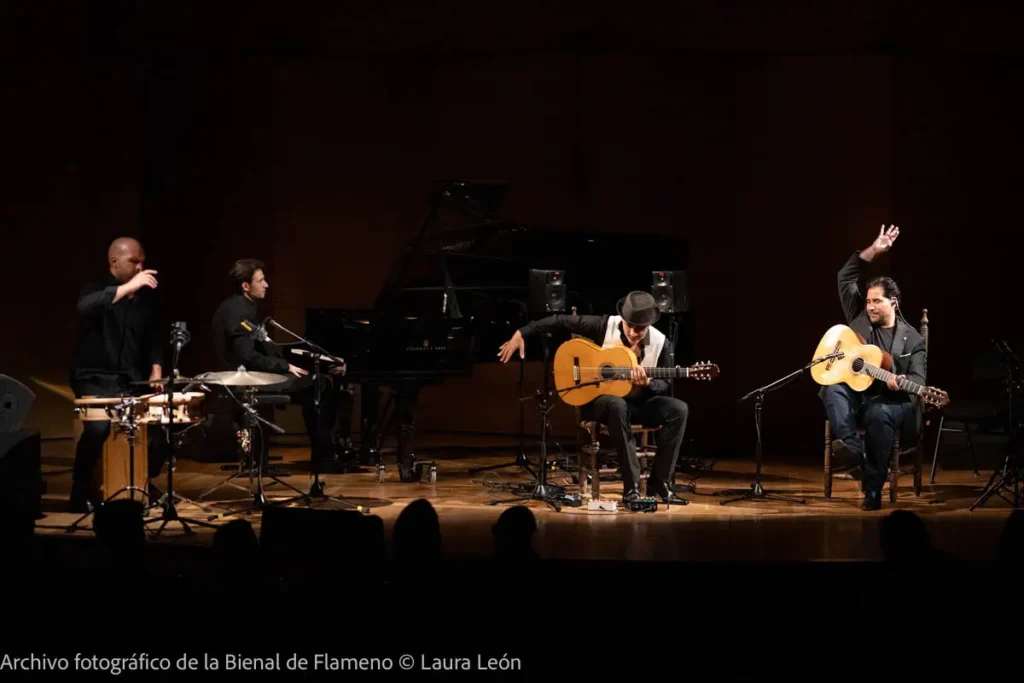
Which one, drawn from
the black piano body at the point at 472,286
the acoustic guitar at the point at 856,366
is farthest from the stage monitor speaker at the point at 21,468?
the acoustic guitar at the point at 856,366

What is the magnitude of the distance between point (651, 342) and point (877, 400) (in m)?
1.35

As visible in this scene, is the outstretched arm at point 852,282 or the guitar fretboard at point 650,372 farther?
the outstretched arm at point 852,282

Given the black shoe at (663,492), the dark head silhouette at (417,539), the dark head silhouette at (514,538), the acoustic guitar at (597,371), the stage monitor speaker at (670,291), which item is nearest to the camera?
the dark head silhouette at (514,538)

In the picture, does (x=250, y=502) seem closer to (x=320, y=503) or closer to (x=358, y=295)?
(x=320, y=503)

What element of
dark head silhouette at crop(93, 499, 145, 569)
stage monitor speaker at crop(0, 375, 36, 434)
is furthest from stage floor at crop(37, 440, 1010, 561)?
dark head silhouette at crop(93, 499, 145, 569)

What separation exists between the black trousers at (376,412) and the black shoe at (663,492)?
5.81 ft

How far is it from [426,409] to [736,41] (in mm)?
4243

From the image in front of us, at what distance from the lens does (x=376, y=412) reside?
8.55m

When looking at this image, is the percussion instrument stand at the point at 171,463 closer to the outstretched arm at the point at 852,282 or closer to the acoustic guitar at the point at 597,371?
the acoustic guitar at the point at 597,371

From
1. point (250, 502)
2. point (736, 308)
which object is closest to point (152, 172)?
point (250, 502)

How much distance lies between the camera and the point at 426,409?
10.9 meters

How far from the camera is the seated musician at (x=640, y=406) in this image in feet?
21.7

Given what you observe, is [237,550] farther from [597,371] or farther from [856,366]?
[856,366]

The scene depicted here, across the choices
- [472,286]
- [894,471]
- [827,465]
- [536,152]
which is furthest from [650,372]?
[536,152]
